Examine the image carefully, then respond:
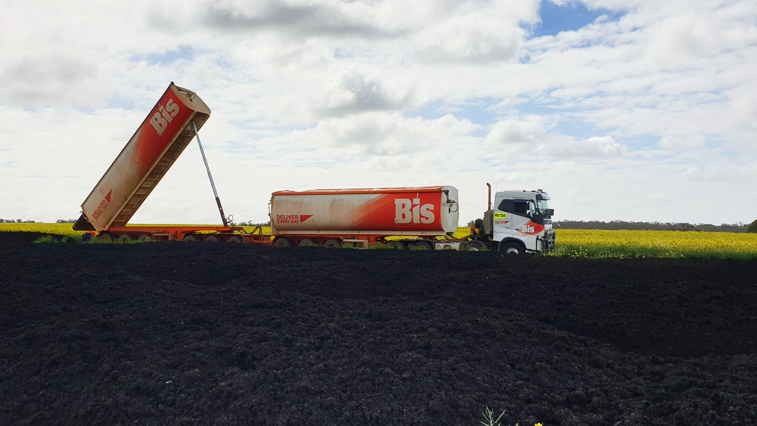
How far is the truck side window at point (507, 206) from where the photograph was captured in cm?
1667

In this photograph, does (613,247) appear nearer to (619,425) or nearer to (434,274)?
(434,274)

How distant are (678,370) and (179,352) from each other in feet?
20.7

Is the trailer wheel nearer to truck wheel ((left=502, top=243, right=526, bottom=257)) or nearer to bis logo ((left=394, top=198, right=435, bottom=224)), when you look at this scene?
bis logo ((left=394, top=198, right=435, bottom=224))

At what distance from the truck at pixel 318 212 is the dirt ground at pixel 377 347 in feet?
17.1

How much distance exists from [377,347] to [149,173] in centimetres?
1622

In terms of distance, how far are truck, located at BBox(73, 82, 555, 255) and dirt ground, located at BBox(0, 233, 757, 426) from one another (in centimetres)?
521

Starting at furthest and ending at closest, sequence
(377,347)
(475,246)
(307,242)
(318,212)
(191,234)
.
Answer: (191,234) → (307,242) → (318,212) → (475,246) → (377,347)

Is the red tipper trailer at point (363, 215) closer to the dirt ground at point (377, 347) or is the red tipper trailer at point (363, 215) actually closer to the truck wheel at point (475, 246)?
the truck wheel at point (475, 246)

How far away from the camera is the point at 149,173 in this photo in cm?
1975

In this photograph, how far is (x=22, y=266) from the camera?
1215cm

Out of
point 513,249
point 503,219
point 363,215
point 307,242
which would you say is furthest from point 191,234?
point 513,249

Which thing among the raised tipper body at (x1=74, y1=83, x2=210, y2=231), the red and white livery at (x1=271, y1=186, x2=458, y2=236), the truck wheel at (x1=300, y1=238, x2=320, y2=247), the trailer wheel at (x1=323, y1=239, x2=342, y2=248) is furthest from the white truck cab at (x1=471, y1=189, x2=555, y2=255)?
the raised tipper body at (x1=74, y1=83, x2=210, y2=231)

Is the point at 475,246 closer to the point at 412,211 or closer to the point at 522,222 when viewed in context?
the point at 522,222

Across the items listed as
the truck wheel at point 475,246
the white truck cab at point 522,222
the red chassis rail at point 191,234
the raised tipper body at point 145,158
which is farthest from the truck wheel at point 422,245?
the raised tipper body at point 145,158
